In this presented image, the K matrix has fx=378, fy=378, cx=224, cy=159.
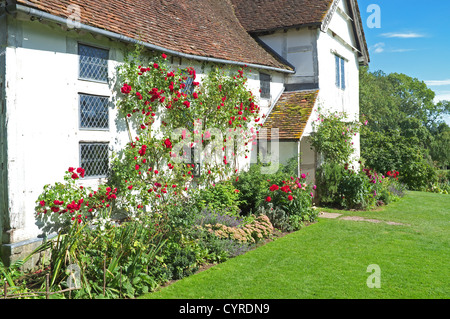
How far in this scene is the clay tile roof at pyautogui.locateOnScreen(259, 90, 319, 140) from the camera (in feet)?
38.9

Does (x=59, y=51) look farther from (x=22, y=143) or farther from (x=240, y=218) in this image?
(x=240, y=218)

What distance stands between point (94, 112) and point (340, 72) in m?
11.8

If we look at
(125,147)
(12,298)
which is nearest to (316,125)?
(125,147)

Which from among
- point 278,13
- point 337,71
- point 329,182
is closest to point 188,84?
point 329,182

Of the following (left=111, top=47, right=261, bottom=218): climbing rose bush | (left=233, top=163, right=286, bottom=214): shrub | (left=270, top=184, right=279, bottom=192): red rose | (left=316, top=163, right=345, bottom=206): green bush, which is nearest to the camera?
(left=111, top=47, right=261, bottom=218): climbing rose bush

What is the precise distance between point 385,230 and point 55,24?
852cm

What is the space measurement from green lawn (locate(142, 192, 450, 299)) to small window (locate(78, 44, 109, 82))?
4227mm

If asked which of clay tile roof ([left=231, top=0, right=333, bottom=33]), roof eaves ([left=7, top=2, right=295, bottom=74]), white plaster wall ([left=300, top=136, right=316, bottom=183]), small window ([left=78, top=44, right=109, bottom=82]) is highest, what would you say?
clay tile roof ([left=231, top=0, right=333, bottom=33])

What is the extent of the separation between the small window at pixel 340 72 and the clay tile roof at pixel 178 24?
3.14 metres

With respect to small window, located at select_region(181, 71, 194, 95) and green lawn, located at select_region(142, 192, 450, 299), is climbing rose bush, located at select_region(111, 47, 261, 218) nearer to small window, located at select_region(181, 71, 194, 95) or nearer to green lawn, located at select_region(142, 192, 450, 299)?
small window, located at select_region(181, 71, 194, 95)

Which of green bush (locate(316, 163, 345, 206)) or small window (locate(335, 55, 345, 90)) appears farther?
small window (locate(335, 55, 345, 90))

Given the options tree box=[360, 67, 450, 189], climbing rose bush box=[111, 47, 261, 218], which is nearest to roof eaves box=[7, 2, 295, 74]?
climbing rose bush box=[111, 47, 261, 218]

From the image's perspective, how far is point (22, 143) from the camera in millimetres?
6105

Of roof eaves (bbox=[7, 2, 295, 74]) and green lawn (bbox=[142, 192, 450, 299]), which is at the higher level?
roof eaves (bbox=[7, 2, 295, 74])
